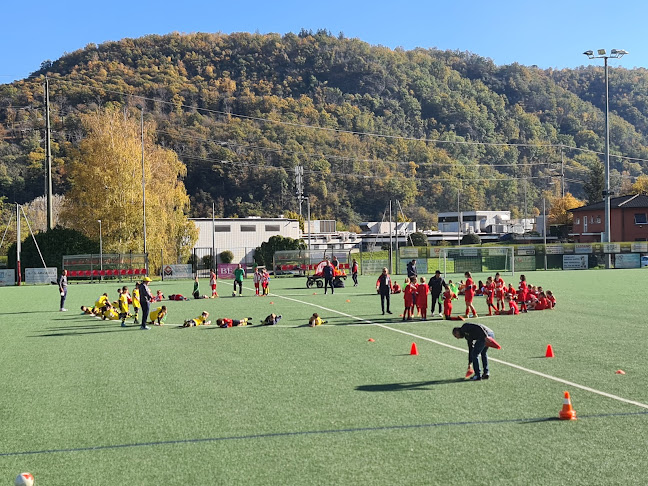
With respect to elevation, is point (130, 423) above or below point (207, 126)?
below

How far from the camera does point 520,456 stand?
7.86 m

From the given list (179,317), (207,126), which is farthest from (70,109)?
(179,317)

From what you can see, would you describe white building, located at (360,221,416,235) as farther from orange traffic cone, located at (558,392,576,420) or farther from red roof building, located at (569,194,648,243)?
orange traffic cone, located at (558,392,576,420)

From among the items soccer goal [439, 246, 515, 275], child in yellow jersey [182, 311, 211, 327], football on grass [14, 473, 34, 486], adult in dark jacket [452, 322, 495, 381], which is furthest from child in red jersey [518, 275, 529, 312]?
soccer goal [439, 246, 515, 275]

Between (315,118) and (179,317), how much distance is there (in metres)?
142

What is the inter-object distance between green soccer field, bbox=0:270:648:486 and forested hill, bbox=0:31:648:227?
92172mm

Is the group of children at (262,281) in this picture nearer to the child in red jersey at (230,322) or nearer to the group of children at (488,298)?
the group of children at (488,298)

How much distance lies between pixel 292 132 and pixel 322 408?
140 m

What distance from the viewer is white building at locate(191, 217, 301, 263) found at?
85.4m

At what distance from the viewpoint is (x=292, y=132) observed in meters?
148

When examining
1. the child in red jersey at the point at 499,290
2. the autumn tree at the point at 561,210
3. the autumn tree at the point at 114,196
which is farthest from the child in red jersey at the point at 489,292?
the autumn tree at the point at 561,210

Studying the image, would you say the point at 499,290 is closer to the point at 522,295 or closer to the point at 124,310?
the point at 522,295

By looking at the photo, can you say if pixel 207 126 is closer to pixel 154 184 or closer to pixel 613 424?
pixel 154 184

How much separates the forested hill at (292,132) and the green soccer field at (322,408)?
9217cm
